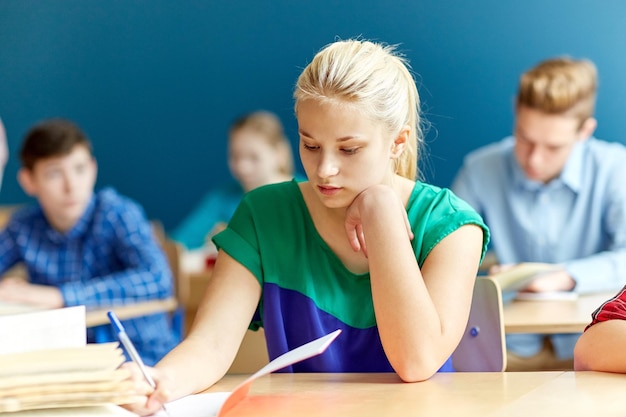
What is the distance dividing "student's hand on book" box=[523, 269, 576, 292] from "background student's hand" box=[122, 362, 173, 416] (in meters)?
1.51

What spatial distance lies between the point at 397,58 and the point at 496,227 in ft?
5.30

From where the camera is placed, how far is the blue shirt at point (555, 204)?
10.3 ft

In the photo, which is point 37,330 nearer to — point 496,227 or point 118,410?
point 118,410

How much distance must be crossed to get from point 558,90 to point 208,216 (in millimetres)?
2640

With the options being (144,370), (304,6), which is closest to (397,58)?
(144,370)

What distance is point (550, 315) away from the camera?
2.36m

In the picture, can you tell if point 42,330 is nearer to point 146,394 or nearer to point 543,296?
point 146,394

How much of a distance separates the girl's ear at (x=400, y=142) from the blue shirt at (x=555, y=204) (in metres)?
1.49

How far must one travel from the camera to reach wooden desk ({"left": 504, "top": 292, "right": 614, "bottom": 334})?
2.24 metres

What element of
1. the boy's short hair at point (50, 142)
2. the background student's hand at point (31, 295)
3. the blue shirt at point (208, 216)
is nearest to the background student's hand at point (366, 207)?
the background student's hand at point (31, 295)

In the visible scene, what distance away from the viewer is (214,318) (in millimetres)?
1654

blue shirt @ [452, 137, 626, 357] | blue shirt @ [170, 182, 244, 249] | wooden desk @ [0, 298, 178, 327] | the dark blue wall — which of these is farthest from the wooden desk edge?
blue shirt @ [170, 182, 244, 249]

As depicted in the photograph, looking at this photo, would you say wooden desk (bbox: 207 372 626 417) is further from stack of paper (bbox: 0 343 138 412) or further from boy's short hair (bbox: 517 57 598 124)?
boy's short hair (bbox: 517 57 598 124)

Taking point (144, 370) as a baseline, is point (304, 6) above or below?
above
